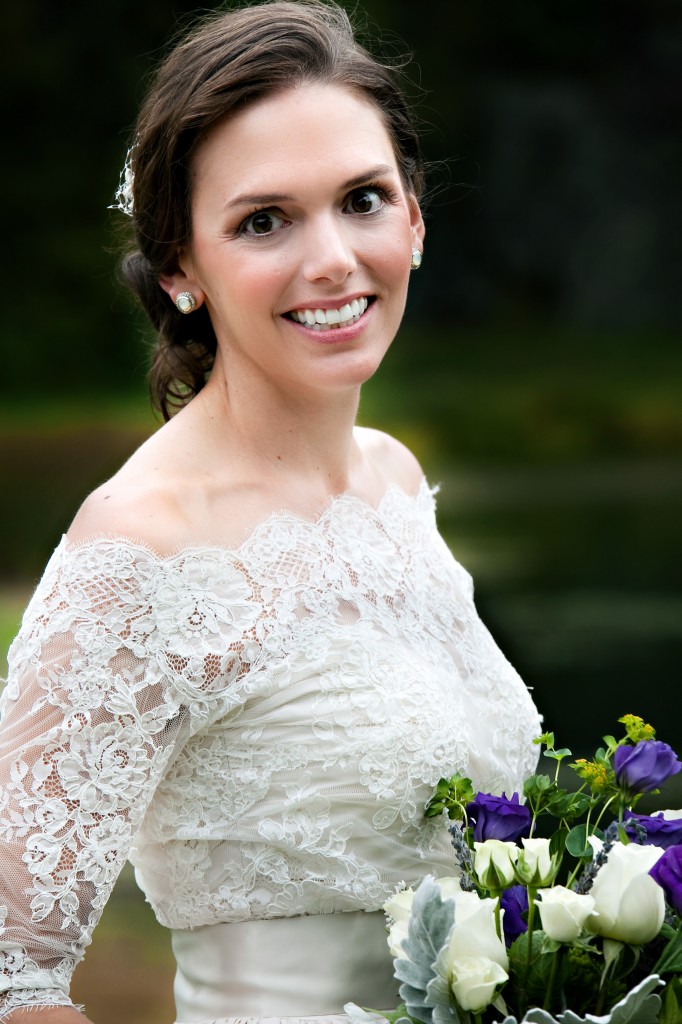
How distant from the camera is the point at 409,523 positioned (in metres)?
1.96

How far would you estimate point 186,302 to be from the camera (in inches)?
68.9

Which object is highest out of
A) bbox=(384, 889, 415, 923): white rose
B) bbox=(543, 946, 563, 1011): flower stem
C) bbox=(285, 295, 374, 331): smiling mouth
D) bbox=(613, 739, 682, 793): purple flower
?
bbox=(285, 295, 374, 331): smiling mouth

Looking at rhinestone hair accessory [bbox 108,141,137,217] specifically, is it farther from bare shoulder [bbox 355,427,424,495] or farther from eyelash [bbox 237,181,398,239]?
bare shoulder [bbox 355,427,424,495]

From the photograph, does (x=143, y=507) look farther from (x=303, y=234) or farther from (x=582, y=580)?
(x=582, y=580)

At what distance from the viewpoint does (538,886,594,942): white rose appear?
3.72 ft

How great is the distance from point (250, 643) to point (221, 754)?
134 millimetres

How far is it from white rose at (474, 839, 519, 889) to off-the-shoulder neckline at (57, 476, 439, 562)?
49 centimetres

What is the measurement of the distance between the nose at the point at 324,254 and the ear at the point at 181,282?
0.20 m

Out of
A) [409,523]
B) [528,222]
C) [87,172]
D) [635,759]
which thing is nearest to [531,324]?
[528,222]

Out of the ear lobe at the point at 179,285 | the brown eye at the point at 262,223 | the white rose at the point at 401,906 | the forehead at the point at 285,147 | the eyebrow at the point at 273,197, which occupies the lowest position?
the white rose at the point at 401,906

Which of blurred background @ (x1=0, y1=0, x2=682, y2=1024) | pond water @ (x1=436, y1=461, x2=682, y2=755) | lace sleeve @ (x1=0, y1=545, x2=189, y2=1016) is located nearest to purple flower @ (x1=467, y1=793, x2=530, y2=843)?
lace sleeve @ (x1=0, y1=545, x2=189, y2=1016)

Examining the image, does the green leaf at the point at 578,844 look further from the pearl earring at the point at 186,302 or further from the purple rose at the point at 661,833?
the pearl earring at the point at 186,302

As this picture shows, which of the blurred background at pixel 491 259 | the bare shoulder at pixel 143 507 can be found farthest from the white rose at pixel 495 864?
the blurred background at pixel 491 259

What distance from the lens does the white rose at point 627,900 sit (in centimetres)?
113
